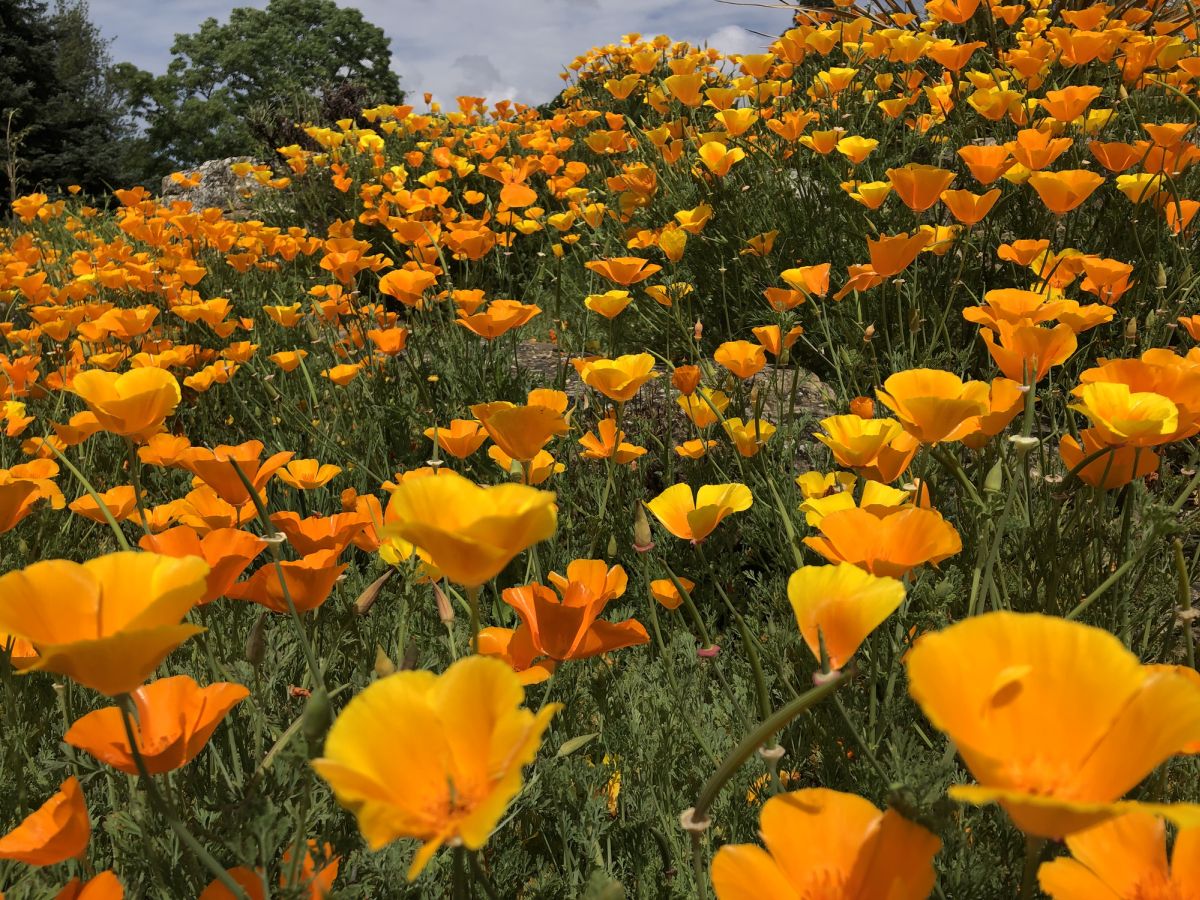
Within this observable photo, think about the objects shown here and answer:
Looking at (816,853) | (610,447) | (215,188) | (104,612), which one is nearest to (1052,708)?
(816,853)

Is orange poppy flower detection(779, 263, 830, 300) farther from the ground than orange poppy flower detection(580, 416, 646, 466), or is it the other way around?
orange poppy flower detection(779, 263, 830, 300)

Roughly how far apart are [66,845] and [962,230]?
3.02 meters

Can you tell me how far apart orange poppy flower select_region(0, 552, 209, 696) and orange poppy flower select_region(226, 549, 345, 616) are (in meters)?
0.36

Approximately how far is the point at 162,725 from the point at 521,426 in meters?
0.67

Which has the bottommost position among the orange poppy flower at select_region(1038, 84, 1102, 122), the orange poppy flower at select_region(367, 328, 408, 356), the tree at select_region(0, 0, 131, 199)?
the orange poppy flower at select_region(367, 328, 408, 356)

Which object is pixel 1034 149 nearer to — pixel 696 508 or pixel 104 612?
pixel 696 508

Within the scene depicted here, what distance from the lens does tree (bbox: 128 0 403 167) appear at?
1484 inches

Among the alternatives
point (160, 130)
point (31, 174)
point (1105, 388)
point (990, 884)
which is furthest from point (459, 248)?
point (160, 130)

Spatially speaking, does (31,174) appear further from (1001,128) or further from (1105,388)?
(1105,388)

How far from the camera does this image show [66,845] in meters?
0.88

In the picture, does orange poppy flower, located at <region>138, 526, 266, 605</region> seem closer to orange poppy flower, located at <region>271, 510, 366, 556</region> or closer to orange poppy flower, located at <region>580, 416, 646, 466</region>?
orange poppy flower, located at <region>271, 510, 366, 556</region>

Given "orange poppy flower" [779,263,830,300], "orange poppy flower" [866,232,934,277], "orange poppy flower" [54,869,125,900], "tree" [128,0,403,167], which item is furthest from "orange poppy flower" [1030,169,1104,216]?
"tree" [128,0,403,167]

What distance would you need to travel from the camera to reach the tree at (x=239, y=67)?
37688 mm

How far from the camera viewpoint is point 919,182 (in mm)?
2135
